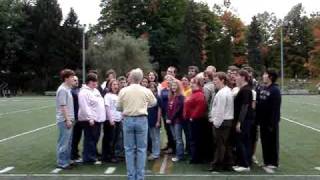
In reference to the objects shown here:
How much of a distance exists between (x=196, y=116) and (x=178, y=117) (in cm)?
85

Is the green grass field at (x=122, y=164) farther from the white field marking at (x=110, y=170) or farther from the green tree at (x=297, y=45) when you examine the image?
the green tree at (x=297, y=45)

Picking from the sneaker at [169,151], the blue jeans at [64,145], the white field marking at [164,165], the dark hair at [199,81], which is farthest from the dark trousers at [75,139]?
the dark hair at [199,81]

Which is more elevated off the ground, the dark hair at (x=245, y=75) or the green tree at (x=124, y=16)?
the green tree at (x=124, y=16)

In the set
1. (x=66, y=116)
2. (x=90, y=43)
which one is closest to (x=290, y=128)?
(x=66, y=116)

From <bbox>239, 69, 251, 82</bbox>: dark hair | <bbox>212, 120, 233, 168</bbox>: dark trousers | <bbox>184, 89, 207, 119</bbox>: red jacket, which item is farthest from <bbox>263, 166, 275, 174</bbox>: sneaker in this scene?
<bbox>239, 69, 251, 82</bbox>: dark hair

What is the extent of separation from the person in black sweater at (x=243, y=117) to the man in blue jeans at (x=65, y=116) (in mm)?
3347

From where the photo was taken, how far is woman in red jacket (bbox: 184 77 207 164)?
1259 centimetres

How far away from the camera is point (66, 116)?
12.2m

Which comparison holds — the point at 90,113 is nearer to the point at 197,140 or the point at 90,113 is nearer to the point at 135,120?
the point at 197,140

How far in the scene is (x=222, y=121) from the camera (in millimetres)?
11602

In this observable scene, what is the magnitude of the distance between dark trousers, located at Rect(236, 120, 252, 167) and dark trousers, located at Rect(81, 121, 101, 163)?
10.2 feet

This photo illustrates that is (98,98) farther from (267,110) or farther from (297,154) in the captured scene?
(297,154)

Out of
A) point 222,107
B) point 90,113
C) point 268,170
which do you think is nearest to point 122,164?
point 90,113

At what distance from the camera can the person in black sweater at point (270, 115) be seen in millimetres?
12039
